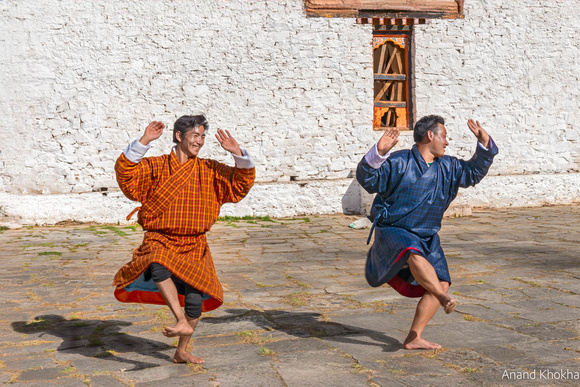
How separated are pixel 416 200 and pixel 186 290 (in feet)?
4.80

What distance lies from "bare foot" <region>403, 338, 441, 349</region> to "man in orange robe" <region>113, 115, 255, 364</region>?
1142 millimetres

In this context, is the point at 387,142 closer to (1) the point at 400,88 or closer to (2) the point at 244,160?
(2) the point at 244,160

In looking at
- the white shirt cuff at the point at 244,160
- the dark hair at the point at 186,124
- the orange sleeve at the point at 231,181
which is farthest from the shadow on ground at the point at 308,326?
the dark hair at the point at 186,124

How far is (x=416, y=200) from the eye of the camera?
3.72m

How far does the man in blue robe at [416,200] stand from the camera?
3604 mm

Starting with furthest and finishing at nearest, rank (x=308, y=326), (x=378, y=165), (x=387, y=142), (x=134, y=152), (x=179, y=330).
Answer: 1. (x=308, y=326)
2. (x=378, y=165)
3. (x=387, y=142)
4. (x=134, y=152)
5. (x=179, y=330)

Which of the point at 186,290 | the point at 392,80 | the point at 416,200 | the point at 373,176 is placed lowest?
the point at 186,290

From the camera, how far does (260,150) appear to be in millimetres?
10391

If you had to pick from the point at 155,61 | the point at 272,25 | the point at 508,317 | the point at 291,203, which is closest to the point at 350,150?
the point at 291,203

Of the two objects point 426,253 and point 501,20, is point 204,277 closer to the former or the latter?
point 426,253

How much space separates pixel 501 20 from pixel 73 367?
10169 millimetres

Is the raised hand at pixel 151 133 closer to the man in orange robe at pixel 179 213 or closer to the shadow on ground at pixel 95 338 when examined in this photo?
the man in orange robe at pixel 179 213

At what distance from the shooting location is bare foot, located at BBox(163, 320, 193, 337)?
3189 millimetres

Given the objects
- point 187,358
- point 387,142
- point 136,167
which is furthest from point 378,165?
point 187,358
